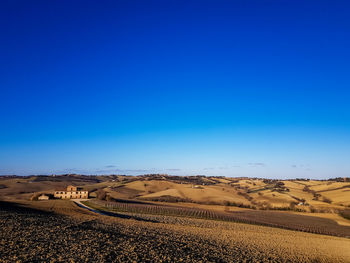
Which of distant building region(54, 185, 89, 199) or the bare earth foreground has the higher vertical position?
distant building region(54, 185, 89, 199)

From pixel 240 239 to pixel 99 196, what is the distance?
63946 millimetres

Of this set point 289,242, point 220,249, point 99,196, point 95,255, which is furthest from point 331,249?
point 99,196

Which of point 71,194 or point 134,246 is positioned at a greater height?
point 71,194

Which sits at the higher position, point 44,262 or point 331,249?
point 44,262

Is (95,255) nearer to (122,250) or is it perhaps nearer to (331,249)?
(122,250)

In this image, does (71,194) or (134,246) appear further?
(71,194)

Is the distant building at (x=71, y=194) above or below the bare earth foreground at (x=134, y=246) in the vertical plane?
above

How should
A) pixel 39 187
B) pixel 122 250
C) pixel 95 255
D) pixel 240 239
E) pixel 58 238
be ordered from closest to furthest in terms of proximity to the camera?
pixel 95 255, pixel 122 250, pixel 58 238, pixel 240 239, pixel 39 187

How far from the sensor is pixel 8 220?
31.1 metres

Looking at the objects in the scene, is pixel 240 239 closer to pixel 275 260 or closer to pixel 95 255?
pixel 275 260

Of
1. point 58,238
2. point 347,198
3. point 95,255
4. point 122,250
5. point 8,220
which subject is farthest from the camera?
point 347,198

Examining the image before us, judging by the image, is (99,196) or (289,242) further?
(99,196)

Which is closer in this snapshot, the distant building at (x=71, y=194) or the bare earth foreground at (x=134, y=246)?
the bare earth foreground at (x=134, y=246)

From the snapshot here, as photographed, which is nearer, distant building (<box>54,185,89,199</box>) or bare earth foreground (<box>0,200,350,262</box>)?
bare earth foreground (<box>0,200,350,262</box>)
